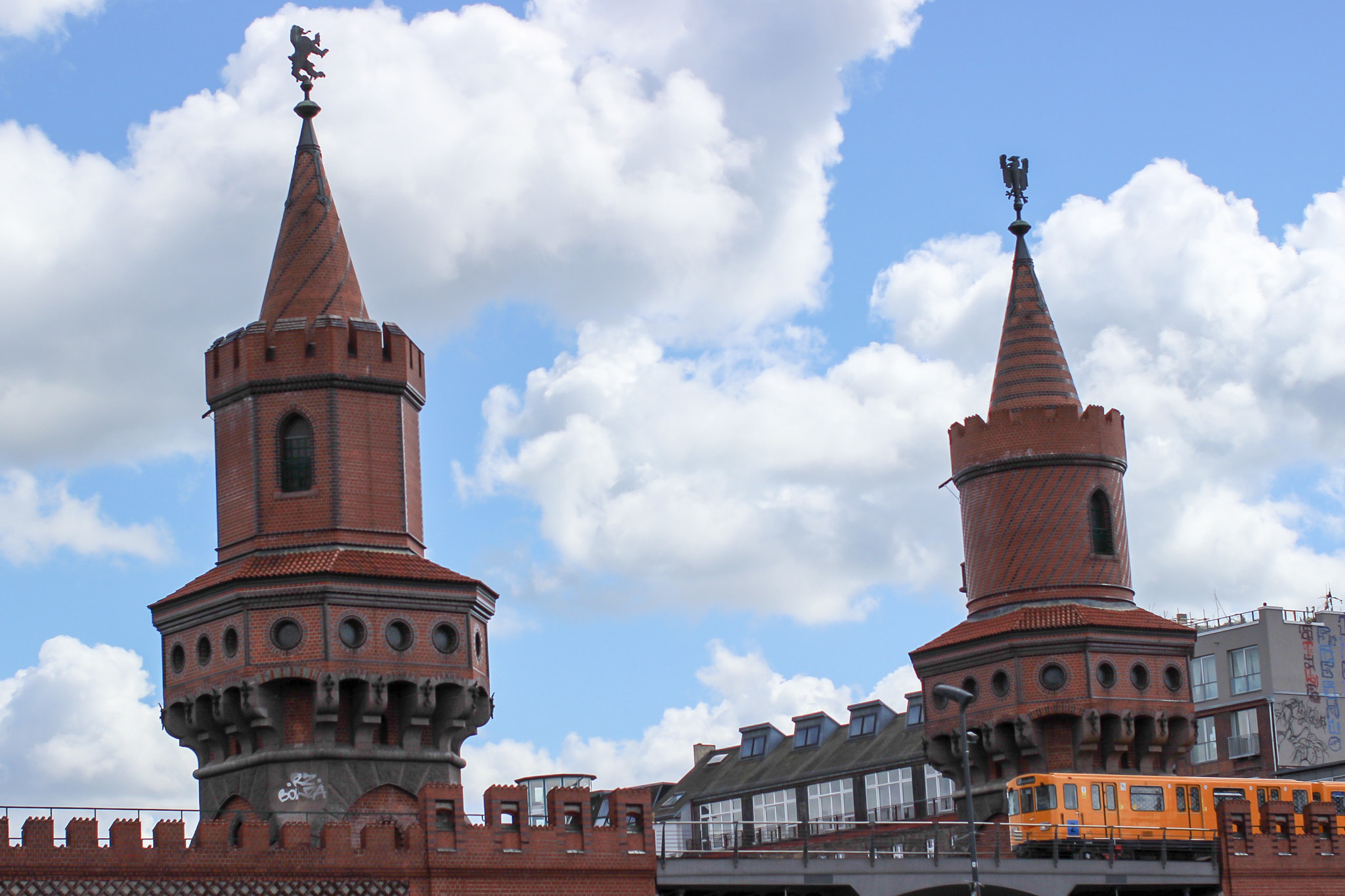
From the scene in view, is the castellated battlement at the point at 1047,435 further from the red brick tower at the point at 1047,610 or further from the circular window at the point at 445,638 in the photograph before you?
the circular window at the point at 445,638

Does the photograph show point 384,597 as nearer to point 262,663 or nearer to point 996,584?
point 262,663

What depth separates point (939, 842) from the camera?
147ft

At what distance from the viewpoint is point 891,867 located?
141ft

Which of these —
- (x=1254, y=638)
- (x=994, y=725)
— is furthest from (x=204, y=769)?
(x=1254, y=638)

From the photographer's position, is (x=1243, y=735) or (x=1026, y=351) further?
(x=1243, y=735)

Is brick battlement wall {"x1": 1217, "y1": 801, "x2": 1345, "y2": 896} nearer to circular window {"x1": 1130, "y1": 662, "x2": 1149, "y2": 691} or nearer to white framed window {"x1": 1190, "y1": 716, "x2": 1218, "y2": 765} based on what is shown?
circular window {"x1": 1130, "y1": 662, "x2": 1149, "y2": 691}

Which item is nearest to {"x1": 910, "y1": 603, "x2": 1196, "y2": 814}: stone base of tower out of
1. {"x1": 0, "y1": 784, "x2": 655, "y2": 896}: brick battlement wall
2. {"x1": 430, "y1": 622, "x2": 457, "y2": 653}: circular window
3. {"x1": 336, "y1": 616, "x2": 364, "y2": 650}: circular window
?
{"x1": 0, "y1": 784, "x2": 655, "y2": 896}: brick battlement wall

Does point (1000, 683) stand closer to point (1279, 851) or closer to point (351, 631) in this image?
point (1279, 851)

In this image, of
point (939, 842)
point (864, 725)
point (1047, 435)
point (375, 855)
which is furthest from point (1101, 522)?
point (864, 725)

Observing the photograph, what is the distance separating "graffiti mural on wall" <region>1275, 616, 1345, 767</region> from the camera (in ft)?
272

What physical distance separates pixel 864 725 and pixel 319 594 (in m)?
49.3

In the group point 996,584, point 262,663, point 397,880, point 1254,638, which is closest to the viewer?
point 397,880

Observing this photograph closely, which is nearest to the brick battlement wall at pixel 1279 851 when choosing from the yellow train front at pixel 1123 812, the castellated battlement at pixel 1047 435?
the yellow train front at pixel 1123 812

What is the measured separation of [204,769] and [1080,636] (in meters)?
21.8
